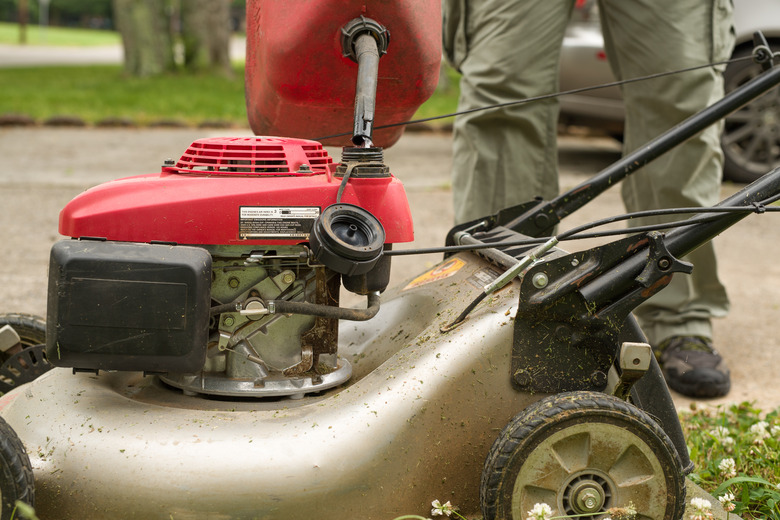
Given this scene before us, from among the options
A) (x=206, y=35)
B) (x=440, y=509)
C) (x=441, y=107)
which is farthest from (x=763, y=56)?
(x=206, y=35)

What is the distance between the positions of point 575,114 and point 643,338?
12.6ft

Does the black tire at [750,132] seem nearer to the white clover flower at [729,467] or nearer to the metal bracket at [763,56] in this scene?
the metal bracket at [763,56]

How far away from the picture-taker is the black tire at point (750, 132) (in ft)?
15.1

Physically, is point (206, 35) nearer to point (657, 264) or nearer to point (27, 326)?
point (27, 326)

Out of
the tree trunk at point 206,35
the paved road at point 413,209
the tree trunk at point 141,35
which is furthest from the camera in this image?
the tree trunk at point 206,35

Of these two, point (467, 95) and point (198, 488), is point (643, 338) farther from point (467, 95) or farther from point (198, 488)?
point (467, 95)

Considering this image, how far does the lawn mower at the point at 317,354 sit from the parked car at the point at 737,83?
3.30m

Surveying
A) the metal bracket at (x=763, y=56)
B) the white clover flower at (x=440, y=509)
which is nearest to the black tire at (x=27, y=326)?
the white clover flower at (x=440, y=509)

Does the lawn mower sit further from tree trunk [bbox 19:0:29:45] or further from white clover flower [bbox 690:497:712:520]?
tree trunk [bbox 19:0:29:45]

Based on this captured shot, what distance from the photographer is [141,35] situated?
41.0ft

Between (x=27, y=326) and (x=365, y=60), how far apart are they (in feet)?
2.82

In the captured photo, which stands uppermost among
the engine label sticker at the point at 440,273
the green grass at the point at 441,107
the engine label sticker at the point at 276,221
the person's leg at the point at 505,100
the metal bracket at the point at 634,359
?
the green grass at the point at 441,107

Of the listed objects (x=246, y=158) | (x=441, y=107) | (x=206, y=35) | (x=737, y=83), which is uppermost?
(x=206, y=35)

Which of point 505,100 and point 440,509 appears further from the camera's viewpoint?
point 505,100
